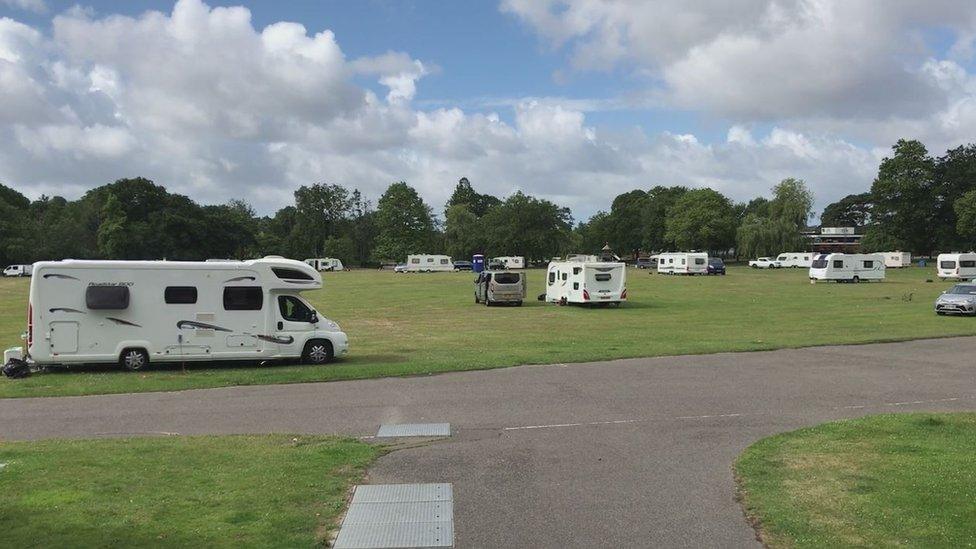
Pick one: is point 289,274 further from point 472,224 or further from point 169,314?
point 472,224

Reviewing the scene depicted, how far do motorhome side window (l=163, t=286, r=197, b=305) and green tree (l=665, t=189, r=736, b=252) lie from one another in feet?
333

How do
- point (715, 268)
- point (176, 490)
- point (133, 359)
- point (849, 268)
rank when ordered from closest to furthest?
point (176, 490), point (133, 359), point (849, 268), point (715, 268)

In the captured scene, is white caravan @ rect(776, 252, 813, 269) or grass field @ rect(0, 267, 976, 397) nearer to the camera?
grass field @ rect(0, 267, 976, 397)

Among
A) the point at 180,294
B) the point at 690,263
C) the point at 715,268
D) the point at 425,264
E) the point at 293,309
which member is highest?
the point at 690,263

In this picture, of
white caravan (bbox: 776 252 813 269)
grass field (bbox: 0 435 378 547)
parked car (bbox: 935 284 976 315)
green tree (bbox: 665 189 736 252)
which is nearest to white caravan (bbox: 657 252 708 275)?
white caravan (bbox: 776 252 813 269)

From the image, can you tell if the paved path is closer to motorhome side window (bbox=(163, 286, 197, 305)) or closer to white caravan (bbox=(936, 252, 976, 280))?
motorhome side window (bbox=(163, 286, 197, 305))

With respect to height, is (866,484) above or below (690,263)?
below

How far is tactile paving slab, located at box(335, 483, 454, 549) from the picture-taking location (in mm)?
6441

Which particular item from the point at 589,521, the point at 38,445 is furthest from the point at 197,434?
the point at 589,521

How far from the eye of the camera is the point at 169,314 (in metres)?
18.4

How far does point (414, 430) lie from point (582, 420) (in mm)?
2603

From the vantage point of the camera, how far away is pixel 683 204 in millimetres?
119750

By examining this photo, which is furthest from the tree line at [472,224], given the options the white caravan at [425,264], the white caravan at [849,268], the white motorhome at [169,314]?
the white motorhome at [169,314]

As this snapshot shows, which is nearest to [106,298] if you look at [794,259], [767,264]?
[767,264]
